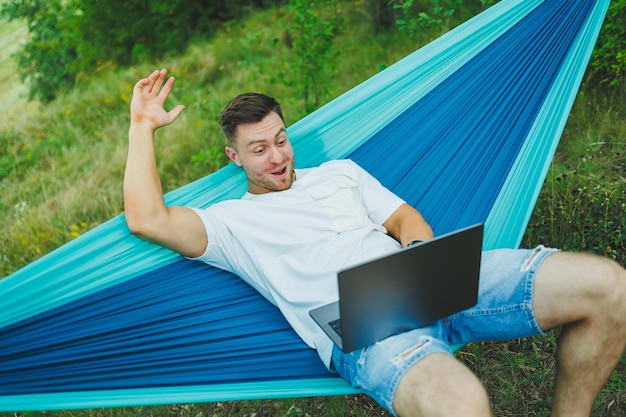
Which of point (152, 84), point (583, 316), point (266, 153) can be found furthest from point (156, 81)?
point (583, 316)

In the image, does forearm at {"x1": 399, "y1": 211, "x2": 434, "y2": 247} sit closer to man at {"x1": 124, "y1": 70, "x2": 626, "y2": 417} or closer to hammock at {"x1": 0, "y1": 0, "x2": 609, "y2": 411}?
man at {"x1": 124, "y1": 70, "x2": 626, "y2": 417}

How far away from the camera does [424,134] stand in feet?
7.10

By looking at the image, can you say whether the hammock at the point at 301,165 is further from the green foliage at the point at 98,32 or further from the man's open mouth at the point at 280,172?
the green foliage at the point at 98,32

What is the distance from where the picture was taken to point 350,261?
5.37ft

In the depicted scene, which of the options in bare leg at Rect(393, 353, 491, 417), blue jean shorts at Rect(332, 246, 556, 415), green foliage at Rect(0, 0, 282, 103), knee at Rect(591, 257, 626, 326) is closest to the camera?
bare leg at Rect(393, 353, 491, 417)

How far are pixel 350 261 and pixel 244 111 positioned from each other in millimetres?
544

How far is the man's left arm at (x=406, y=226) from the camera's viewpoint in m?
1.71

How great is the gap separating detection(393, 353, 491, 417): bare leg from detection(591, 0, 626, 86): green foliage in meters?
2.01

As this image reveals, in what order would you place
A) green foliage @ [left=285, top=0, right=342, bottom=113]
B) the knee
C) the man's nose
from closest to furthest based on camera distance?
the knee
the man's nose
green foliage @ [left=285, top=0, right=342, bottom=113]

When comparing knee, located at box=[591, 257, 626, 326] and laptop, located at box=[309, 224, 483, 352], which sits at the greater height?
laptop, located at box=[309, 224, 483, 352]

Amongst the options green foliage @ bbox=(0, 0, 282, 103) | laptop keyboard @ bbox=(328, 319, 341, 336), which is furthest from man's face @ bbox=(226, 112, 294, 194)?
green foliage @ bbox=(0, 0, 282, 103)

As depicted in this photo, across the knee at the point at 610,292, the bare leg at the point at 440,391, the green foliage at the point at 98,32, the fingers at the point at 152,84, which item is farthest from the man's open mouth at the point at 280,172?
the green foliage at the point at 98,32

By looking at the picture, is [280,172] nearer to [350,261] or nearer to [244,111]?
[244,111]

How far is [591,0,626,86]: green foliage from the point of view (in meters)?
2.79
